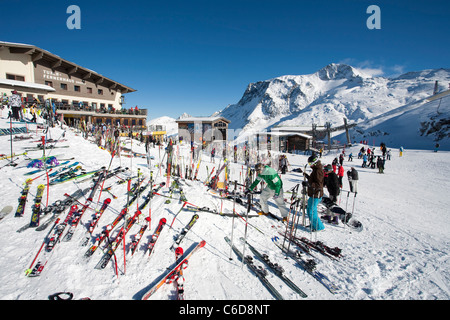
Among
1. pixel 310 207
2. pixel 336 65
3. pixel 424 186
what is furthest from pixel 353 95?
pixel 310 207

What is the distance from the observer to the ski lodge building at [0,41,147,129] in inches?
843

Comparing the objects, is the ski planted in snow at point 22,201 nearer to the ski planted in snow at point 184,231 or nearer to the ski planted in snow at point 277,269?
the ski planted in snow at point 184,231

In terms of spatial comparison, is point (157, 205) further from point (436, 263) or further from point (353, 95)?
point (353, 95)

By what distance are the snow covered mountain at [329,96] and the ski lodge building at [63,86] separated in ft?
214

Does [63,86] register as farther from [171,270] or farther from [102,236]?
[171,270]

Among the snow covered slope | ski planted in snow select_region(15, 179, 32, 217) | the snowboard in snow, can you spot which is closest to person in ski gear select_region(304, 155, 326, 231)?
the snowboard in snow

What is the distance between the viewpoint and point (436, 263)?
401 cm

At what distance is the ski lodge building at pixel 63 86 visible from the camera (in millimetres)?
21422

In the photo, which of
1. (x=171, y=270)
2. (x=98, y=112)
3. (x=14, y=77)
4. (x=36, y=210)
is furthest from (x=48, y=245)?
(x=14, y=77)

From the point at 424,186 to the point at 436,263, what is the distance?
10.4 metres

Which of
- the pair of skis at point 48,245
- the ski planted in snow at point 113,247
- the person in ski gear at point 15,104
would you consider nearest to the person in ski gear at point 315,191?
the ski planted in snow at point 113,247

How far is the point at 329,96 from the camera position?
102m

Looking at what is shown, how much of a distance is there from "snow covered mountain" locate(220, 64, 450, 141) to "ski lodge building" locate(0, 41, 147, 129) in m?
65.1
